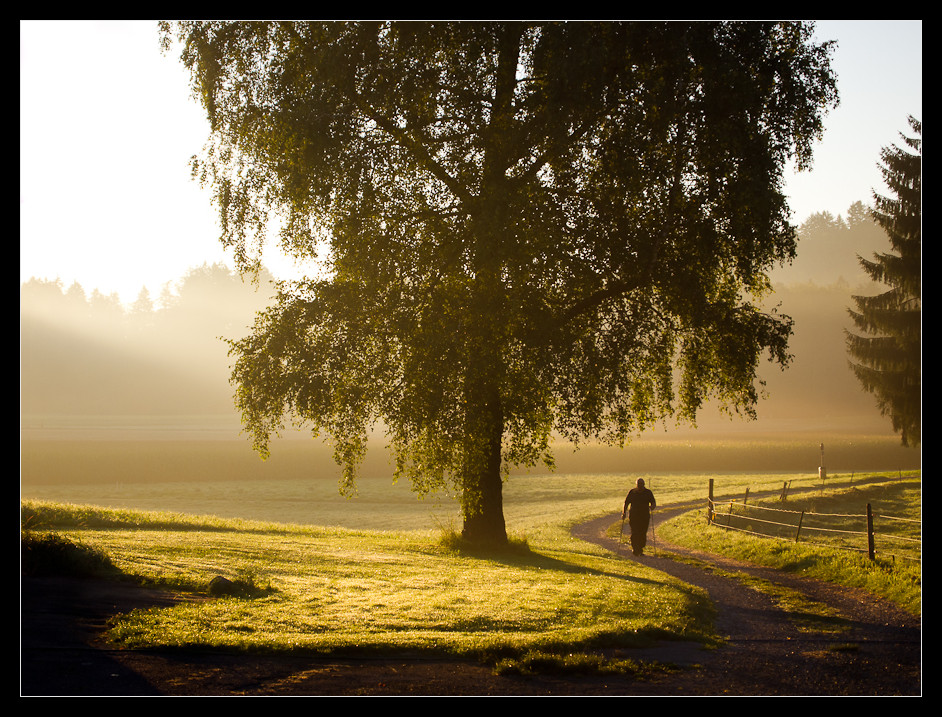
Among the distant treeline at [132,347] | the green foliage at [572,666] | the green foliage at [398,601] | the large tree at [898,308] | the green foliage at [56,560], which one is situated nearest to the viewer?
the green foliage at [572,666]

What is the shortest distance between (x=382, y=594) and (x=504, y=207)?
778cm

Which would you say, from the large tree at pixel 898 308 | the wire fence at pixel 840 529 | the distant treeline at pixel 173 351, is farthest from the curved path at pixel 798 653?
the distant treeline at pixel 173 351

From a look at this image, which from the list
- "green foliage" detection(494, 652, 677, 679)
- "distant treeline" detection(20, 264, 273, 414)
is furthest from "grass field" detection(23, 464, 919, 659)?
"distant treeline" detection(20, 264, 273, 414)

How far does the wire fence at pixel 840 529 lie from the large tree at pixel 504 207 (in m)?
6.48

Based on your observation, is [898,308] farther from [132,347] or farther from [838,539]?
[132,347]

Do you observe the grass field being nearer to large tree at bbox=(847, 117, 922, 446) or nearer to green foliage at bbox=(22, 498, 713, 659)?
green foliage at bbox=(22, 498, 713, 659)

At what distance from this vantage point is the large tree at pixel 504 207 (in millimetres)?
14523

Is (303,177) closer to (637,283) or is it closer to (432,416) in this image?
(432,416)

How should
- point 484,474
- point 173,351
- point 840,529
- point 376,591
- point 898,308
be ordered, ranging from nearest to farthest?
1. point 376,591
2. point 484,474
3. point 840,529
4. point 898,308
5. point 173,351

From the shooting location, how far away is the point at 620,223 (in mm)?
15266

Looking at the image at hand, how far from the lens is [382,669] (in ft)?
27.9

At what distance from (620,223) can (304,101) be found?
7.19 m

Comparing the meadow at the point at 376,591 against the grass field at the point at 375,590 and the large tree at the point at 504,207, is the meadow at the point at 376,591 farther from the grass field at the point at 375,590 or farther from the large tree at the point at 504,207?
the large tree at the point at 504,207

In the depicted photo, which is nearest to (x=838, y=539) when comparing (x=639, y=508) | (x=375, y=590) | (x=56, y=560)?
(x=639, y=508)
